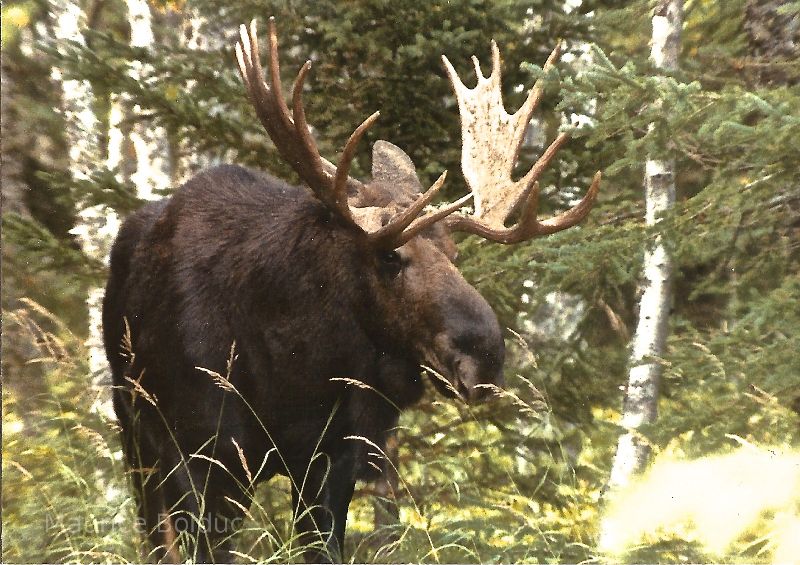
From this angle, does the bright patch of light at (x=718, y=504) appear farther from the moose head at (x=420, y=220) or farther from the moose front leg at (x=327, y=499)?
the moose front leg at (x=327, y=499)

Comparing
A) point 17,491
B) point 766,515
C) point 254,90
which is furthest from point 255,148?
point 766,515

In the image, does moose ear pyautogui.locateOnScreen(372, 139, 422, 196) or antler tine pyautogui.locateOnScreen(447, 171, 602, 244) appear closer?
antler tine pyautogui.locateOnScreen(447, 171, 602, 244)

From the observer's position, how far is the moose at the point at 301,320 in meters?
4.36

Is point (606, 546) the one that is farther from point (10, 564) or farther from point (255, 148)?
point (255, 148)

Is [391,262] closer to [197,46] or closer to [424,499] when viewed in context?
[424,499]

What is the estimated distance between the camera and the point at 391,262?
173 inches

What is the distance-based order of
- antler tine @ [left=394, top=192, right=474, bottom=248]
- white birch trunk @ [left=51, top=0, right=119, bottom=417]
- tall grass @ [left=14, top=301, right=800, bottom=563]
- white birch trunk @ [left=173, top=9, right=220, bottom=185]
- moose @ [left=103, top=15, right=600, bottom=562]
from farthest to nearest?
white birch trunk @ [left=51, top=0, right=119, bottom=417] → white birch trunk @ [left=173, top=9, right=220, bottom=185] → moose @ [left=103, top=15, right=600, bottom=562] → antler tine @ [left=394, top=192, right=474, bottom=248] → tall grass @ [left=14, top=301, right=800, bottom=563]

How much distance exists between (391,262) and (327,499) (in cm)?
116

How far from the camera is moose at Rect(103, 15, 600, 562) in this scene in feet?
14.3

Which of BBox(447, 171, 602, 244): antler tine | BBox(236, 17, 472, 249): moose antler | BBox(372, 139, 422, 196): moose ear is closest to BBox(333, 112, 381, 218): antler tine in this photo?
BBox(236, 17, 472, 249): moose antler

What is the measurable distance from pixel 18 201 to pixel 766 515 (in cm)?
578

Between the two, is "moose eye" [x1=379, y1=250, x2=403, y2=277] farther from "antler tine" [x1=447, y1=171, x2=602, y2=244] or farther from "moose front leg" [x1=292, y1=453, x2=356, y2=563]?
"moose front leg" [x1=292, y1=453, x2=356, y2=563]

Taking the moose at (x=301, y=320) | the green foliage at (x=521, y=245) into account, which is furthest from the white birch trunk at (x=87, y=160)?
the moose at (x=301, y=320)

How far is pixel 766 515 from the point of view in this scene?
12.0 feet
